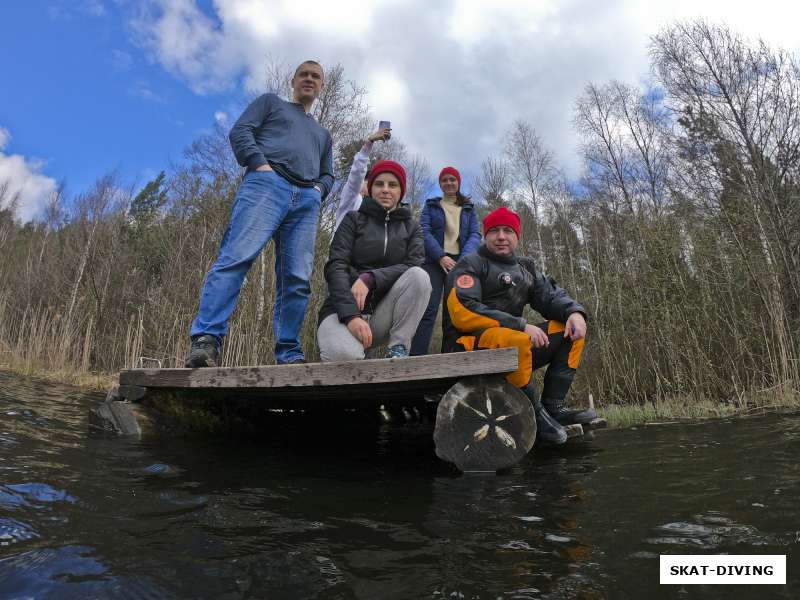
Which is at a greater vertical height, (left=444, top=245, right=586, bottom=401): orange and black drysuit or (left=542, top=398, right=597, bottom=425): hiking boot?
(left=444, top=245, right=586, bottom=401): orange and black drysuit

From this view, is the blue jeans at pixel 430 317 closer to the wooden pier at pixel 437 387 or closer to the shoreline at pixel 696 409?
the wooden pier at pixel 437 387

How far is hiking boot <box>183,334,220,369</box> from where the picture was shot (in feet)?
9.14

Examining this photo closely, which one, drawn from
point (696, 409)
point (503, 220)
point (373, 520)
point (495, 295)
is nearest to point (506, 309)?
point (495, 295)

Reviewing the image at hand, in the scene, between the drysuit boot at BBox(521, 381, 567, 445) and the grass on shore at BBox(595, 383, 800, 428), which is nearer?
the drysuit boot at BBox(521, 381, 567, 445)

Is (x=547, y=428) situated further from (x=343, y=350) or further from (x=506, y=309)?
(x=343, y=350)

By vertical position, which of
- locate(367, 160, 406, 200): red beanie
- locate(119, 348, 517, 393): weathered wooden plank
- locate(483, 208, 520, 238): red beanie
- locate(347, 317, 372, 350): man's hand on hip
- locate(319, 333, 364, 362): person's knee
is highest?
locate(367, 160, 406, 200): red beanie

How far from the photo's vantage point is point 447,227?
4.15 m

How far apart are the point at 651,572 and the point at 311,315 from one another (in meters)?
6.03

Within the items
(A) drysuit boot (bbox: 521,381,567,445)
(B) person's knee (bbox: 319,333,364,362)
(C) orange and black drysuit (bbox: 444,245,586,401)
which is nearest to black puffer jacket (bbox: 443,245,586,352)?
(C) orange and black drysuit (bbox: 444,245,586,401)

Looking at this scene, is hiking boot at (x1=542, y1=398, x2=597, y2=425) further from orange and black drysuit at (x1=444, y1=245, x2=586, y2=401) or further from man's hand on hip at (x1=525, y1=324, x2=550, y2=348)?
man's hand on hip at (x1=525, y1=324, x2=550, y2=348)

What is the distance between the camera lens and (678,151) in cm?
959

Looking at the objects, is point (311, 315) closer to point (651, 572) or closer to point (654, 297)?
point (654, 297)

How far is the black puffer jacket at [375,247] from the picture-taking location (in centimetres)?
296

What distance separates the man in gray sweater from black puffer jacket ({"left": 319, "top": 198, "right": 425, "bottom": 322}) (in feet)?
1.26
